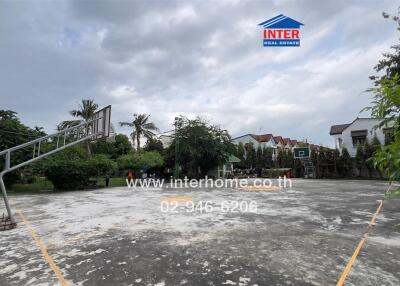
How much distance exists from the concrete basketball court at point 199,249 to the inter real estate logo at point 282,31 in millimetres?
6972

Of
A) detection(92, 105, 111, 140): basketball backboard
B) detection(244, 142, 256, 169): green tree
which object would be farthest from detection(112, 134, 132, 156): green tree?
detection(92, 105, 111, 140): basketball backboard

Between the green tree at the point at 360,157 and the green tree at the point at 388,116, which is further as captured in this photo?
the green tree at the point at 360,157

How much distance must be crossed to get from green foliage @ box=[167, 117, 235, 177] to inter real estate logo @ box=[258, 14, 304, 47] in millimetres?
13564

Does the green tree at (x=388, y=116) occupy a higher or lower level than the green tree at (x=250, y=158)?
lower

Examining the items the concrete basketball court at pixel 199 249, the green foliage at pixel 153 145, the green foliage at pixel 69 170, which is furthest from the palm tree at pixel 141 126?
the concrete basketball court at pixel 199 249

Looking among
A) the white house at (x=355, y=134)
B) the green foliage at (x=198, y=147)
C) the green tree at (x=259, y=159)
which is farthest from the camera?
the green tree at (x=259, y=159)

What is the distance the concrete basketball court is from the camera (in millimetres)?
4246

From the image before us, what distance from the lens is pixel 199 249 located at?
18.0 ft

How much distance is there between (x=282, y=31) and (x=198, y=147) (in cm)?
1401

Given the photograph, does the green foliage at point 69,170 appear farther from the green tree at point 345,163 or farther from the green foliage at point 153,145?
the green tree at point 345,163

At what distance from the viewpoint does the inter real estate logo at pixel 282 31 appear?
1186 cm

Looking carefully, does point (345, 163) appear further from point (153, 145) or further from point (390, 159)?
point (390, 159)

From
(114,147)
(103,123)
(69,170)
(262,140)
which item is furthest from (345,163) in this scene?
(114,147)

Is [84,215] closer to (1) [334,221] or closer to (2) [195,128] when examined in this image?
(1) [334,221]
